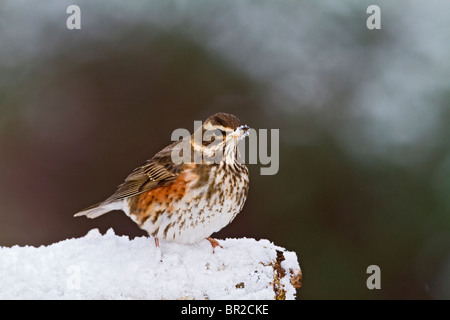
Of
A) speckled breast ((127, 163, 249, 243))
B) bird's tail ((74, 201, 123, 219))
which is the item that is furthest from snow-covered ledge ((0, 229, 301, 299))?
bird's tail ((74, 201, 123, 219))

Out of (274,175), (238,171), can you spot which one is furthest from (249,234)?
(238,171)

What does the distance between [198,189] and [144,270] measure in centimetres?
65

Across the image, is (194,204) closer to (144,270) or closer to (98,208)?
(144,270)

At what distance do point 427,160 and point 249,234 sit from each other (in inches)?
89.5

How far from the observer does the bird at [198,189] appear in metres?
3.76

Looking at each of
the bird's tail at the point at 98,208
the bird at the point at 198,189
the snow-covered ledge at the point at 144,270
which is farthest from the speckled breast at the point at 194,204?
the bird's tail at the point at 98,208

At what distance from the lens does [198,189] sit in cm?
378

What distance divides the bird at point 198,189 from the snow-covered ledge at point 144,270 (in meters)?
0.16

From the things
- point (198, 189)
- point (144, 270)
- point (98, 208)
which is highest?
point (198, 189)

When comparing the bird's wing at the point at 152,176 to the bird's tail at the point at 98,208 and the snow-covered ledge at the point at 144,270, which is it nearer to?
the bird's tail at the point at 98,208

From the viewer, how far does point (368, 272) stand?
19.6ft

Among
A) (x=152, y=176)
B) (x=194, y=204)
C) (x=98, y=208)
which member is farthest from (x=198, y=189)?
(x=98, y=208)
